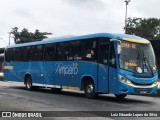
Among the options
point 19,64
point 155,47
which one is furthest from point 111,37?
point 155,47

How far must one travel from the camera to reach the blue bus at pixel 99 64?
55.2ft

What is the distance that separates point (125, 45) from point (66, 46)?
14.7ft

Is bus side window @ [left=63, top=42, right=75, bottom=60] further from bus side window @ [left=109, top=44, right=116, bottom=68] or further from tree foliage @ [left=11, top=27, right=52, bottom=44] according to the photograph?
tree foliage @ [left=11, top=27, right=52, bottom=44]

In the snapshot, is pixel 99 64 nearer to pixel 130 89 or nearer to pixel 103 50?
pixel 103 50

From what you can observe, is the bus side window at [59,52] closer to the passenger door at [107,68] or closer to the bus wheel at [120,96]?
the passenger door at [107,68]

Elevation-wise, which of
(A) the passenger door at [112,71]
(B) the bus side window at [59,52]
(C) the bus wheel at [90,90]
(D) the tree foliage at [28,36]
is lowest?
(C) the bus wheel at [90,90]

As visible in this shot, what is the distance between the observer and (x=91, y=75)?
18.5 m

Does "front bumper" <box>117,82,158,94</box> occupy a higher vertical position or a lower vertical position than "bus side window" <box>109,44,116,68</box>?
lower

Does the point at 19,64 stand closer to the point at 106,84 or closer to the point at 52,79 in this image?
the point at 52,79

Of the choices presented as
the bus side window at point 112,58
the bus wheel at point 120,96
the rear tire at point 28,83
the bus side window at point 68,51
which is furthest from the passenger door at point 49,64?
the bus side window at point 112,58

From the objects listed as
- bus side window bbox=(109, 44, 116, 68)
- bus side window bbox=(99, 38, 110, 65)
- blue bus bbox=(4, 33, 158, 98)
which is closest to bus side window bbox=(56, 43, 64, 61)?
blue bus bbox=(4, 33, 158, 98)

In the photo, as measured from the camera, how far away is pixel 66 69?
20609mm

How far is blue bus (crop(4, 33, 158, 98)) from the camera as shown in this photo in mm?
16828

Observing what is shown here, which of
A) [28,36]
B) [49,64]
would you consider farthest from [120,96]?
[28,36]
